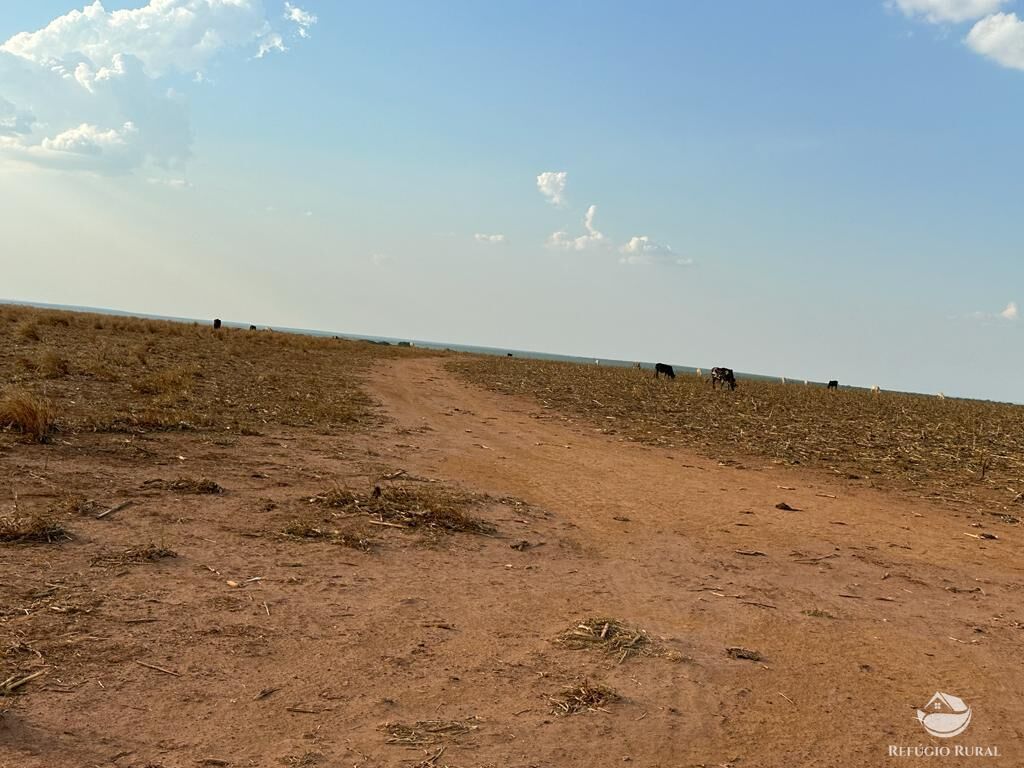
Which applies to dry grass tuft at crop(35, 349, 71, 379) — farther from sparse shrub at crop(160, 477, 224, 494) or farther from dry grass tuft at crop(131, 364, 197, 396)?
sparse shrub at crop(160, 477, 224, 494)

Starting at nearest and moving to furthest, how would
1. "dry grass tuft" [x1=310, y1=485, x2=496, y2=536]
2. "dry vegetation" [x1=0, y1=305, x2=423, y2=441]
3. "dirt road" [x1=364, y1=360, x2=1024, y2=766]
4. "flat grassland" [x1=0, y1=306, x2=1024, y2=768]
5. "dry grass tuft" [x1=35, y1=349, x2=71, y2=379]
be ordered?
"flat grassland" [x1=0, y1=306, x2=1024, y2=768] < "dirt road" [x1=364, y1=360, x2=1024, y2=766] < "dry grass tuft" [x1=310, y1=485, x2=496, y2=536] < "dry vegetation" [x1=0, y1=305, x2=423, y2=441] < "dry grass tuft" [x1=35, y1=349, x2=71, y2=379]

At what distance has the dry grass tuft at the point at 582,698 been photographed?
14.6 feet

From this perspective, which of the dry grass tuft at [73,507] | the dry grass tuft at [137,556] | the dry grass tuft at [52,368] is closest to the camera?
the dry grass tuft at [137,556]

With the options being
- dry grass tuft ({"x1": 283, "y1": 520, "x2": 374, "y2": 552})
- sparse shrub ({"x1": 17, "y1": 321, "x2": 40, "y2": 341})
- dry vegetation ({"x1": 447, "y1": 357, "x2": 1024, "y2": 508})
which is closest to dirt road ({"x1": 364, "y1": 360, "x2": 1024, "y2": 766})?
dry grass tuft ({"x1": 283, "y1": 520, "x2": 374, "y2": 552})

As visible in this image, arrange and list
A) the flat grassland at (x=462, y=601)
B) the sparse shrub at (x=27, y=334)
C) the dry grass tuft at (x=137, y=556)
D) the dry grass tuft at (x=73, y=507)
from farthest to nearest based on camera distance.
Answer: the sparse shrub at (x=27, y=334), the dry grass tuft at (x=73, y=507), the dry grass tuft at (x=137, y=556), the flat grassland at (x=462, y=601)

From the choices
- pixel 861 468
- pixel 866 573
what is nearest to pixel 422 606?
pixel 866 573

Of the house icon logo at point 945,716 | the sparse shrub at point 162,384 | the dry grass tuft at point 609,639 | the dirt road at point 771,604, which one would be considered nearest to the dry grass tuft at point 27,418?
the sparse shrub at point 162,384

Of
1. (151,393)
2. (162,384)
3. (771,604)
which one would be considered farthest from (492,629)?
(162,384)

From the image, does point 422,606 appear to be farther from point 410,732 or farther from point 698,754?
point 698,754

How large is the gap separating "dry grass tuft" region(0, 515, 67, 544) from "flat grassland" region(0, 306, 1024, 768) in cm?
3

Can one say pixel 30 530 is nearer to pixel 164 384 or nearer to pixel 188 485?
pixel 188 485

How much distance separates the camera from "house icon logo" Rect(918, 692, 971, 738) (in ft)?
14.9

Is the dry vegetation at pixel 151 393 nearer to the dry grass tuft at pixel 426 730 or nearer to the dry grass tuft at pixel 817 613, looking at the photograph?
the dry grass tuft at pixel 426 730

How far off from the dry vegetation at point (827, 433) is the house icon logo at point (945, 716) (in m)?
8.44
